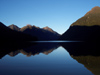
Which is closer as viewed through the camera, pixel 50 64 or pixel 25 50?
pixel 50 64

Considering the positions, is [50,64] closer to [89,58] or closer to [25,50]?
[89,58]

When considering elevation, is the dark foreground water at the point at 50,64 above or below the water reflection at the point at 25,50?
below

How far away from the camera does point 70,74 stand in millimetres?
13117

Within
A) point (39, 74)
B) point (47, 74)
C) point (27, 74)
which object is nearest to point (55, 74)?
point (47, 74)

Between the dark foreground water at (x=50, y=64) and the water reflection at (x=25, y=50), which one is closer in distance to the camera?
the dark foreground water at (x=50, y=64)

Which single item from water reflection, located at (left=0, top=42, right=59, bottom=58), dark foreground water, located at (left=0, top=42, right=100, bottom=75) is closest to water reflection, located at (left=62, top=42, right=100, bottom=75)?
dark foreground water, located at (left=0, top=42, right=100, bottom=75)

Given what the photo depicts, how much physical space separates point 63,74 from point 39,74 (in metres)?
2.49

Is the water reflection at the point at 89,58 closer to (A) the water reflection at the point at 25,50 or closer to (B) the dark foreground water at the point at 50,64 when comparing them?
(B) the dark foreground water at the point at 50,64

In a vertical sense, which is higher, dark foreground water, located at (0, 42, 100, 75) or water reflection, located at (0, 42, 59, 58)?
water reflection, located at (0, 42, 59, 58)

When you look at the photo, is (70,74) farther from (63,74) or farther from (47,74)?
(47,74)

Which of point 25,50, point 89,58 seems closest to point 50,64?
point 89,58

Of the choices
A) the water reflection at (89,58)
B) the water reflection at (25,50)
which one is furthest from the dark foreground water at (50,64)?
the water reflection at (25,50)

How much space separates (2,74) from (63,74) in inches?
246

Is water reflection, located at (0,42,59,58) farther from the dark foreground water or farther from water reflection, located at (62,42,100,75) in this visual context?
water reflection, located at (62,42,100,75)
